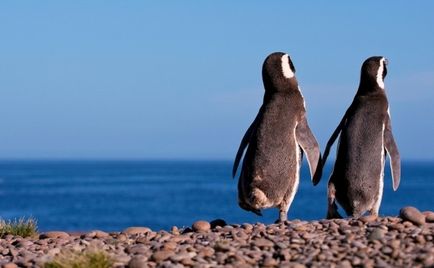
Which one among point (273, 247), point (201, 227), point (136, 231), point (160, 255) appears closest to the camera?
point (160, 255)

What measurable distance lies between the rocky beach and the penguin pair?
48.6 inches

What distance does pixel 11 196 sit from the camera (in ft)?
339

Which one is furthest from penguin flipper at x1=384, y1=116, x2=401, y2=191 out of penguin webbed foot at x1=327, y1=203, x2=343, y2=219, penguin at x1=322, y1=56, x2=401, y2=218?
penguin webbed foot at x1=327, y1=203, x2=343, y2=219

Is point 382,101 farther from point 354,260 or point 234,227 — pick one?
point 354,260

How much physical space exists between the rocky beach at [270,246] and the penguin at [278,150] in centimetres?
118

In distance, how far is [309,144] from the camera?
1215cm

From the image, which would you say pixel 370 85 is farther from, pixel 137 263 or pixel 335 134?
pixel 137 263

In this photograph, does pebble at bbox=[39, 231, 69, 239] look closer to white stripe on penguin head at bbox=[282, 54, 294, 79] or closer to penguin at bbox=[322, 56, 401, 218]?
penguin at bbox=[322, 56, 401, 218]

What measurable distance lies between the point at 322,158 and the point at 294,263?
401 cm

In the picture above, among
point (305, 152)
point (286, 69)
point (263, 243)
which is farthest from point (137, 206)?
point (263, 243)

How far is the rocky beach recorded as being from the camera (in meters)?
8.69

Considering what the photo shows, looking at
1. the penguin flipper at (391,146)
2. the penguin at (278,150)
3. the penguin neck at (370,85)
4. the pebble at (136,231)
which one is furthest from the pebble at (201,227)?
the penguin neck at (370,85)

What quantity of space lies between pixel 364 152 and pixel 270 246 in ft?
9.92

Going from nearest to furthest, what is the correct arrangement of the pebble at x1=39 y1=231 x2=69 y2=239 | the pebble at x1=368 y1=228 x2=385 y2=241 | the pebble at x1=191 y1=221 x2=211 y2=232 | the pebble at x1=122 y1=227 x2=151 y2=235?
the pebble at x1=368 y1=228 x2=385 y2=241 → the pebble at x1=191 y1=221 x2=211 y2=232 → the pebble at x1=122 y1=227 x2=151 y2=235 → the pebble at x1=39 y1=231 x2=69 y2=239
